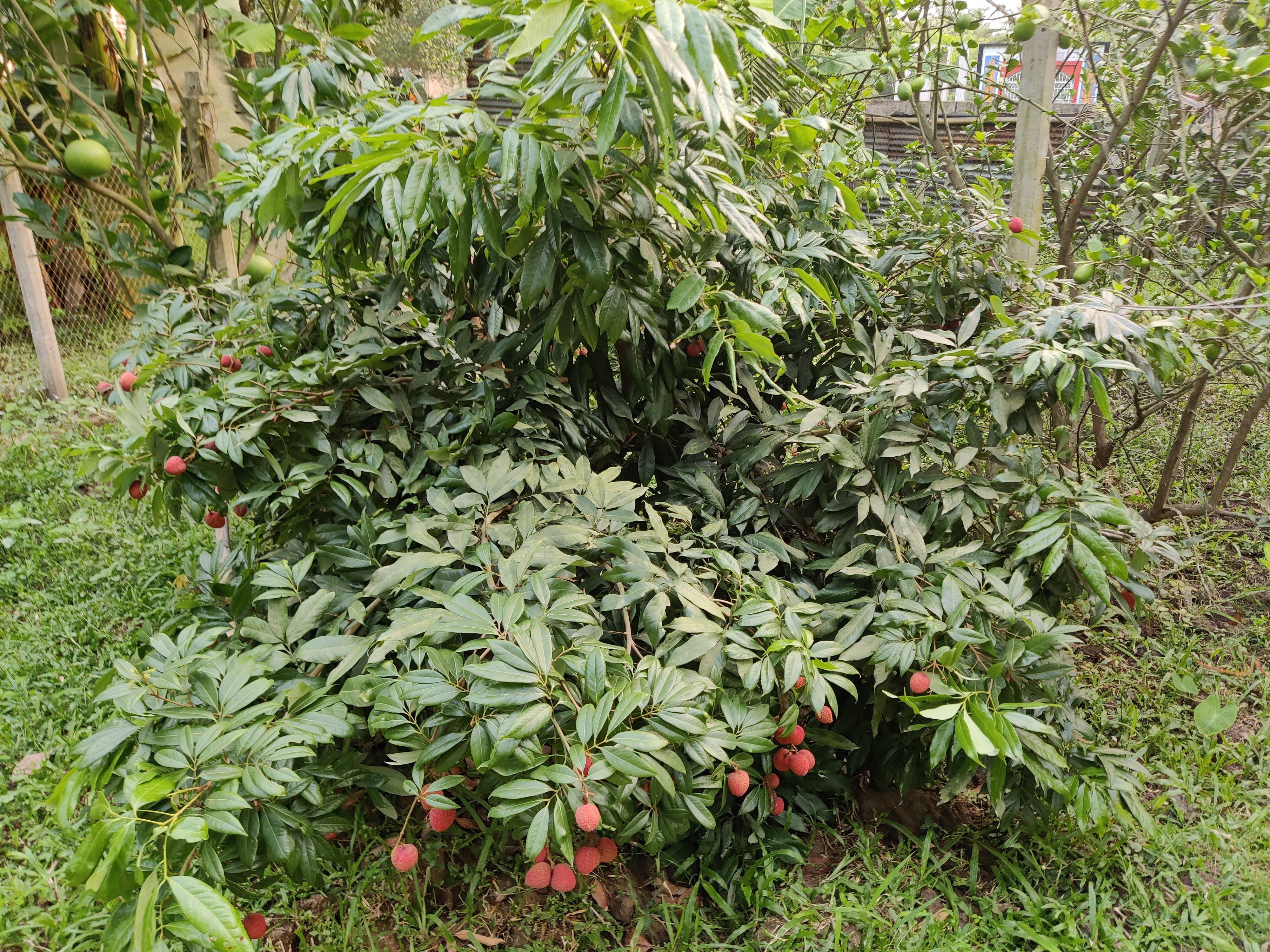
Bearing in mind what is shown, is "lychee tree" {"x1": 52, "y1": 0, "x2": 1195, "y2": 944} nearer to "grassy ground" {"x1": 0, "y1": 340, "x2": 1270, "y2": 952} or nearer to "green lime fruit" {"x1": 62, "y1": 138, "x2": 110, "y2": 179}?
"grassy ground" {"x1": 0, "y1": 340, "x2": 1270, "y2": 952}

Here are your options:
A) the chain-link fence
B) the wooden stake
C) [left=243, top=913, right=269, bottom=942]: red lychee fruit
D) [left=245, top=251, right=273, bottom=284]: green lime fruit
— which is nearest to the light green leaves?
the wooden stake

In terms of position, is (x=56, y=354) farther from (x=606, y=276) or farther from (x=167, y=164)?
(x=606, y=276)

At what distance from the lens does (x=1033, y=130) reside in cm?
207

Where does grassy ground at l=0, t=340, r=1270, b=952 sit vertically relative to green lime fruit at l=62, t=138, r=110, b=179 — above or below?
below

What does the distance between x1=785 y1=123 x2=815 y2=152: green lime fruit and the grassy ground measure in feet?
4.89

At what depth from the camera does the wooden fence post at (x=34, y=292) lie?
12.1ft

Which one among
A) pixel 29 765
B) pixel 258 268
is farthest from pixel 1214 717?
pixel 29 765

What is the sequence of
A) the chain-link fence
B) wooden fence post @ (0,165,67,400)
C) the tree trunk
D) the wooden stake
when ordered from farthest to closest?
the chain-link fence → wooden fence post @ (0,165,67,400) → the tree trunk → the wooden stake

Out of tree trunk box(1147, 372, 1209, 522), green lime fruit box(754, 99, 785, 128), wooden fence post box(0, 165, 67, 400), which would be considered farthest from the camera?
wooden fence post box(0, 165, 67, 400)

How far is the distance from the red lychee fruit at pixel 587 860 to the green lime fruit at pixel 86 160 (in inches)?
92.0

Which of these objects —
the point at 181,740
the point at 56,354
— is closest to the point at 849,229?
the point at 181,740

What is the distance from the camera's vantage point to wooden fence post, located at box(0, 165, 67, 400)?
145 inches

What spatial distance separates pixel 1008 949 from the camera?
1650 millimetres

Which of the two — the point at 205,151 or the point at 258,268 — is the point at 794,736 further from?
the point at 205,151
